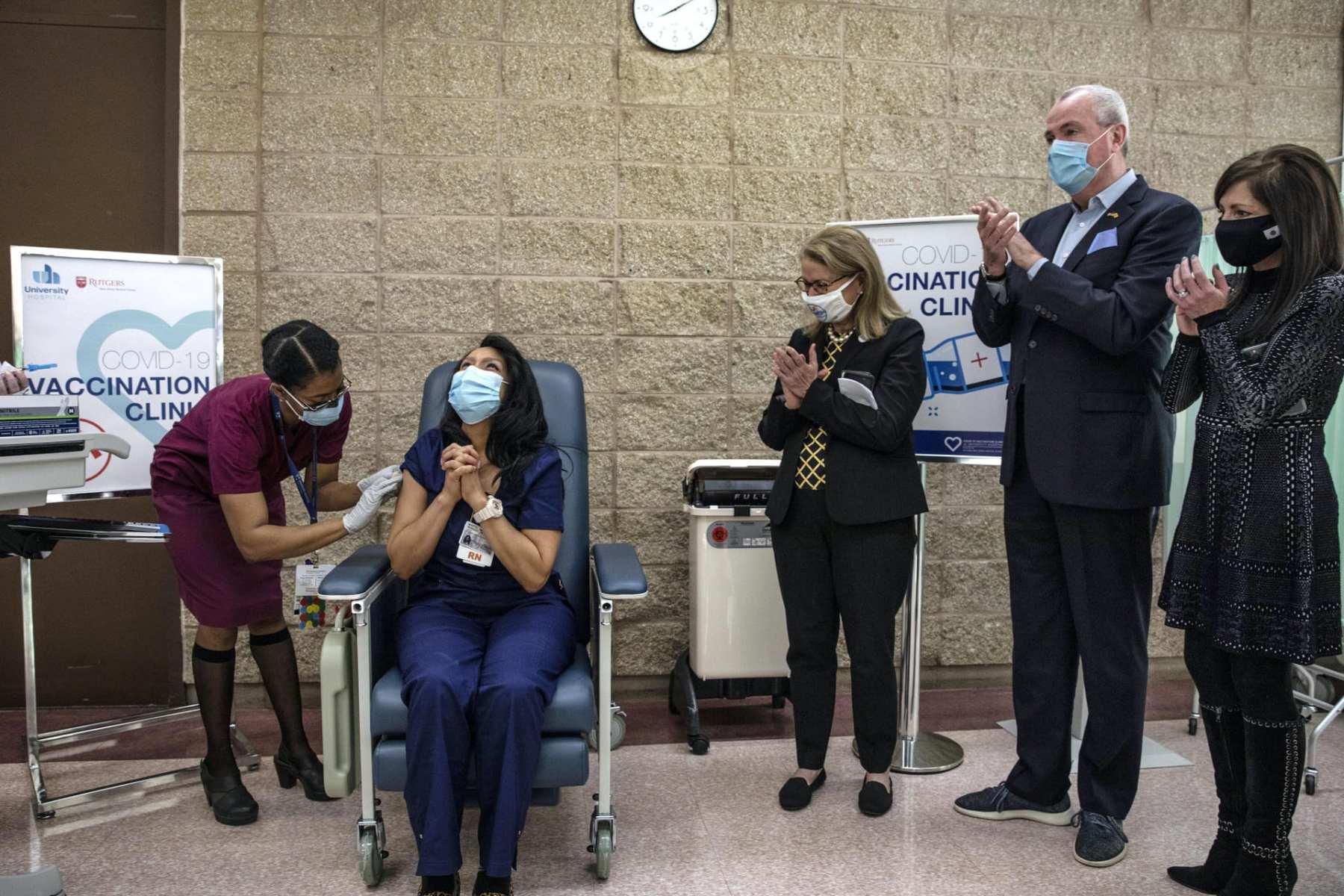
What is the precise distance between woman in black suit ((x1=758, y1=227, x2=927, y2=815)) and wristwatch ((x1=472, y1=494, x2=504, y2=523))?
0.71 metres

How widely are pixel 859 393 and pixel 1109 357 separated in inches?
21.7

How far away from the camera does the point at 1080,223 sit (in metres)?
2.31

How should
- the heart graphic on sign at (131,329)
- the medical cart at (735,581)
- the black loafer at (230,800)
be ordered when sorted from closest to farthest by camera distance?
the black loafer at (230,800)
the heart graphic on sign at (131,329)
the medical cart at (735,581)

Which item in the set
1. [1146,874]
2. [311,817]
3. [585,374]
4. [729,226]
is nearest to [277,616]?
[311,817]

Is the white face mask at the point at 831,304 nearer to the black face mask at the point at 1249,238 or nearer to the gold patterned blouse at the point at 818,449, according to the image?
the gold patterned blouse at the point at 818,449

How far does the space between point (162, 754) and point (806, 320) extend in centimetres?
240

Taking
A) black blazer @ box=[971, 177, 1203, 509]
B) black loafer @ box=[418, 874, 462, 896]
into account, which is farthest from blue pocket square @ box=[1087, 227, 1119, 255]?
black loafer @ box=[418, 874, 462, 896]

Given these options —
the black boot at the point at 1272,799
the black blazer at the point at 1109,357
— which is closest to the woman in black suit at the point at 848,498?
the black blazer at the point at 1109,357

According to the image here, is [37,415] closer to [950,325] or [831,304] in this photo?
[831,304]

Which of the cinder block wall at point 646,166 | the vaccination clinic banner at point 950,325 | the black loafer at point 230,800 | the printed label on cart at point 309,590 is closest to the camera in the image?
the black loafer at point 230,800

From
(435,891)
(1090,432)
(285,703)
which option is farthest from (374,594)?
(1090,432)

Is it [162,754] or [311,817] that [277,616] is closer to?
[311,817]

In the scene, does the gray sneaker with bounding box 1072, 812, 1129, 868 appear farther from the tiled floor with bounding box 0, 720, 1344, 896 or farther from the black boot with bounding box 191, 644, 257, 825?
the black boot with bounding box 191, 644, 257, 825

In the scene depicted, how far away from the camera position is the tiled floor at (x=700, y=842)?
6.96ft
